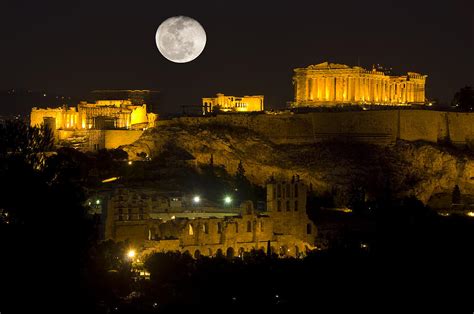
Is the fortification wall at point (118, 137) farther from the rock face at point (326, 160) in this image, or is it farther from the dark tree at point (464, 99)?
the dark tree at point (464, 99)

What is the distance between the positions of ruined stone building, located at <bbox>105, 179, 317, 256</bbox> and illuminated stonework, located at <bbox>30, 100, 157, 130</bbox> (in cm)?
2038

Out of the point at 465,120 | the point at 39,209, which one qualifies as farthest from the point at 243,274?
the point at 465,120

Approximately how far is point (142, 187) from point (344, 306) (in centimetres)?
2627

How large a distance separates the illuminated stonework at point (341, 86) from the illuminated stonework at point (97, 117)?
12425mm

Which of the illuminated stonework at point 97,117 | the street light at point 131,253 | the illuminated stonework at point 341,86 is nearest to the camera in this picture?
the street light at point 131,253

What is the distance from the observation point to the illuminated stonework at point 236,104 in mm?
86875

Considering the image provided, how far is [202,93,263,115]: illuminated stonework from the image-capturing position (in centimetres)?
8688

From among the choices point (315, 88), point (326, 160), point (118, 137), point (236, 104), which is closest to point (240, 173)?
point (326, 160)

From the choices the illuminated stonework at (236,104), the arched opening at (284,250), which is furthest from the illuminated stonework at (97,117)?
the arched opening at (284,250)

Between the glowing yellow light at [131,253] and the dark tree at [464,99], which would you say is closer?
the glowing yellow light at [131,253]

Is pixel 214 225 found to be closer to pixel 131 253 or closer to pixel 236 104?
pixel 131 253

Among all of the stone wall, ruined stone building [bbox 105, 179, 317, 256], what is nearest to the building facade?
the stone wall

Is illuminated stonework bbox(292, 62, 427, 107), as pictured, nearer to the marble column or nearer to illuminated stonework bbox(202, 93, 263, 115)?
the marble column

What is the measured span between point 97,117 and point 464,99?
25369 millimetres
